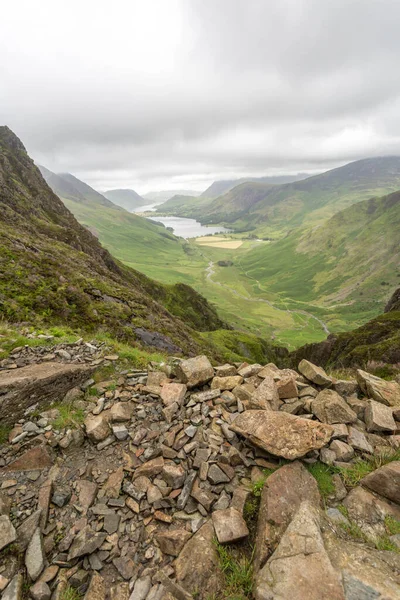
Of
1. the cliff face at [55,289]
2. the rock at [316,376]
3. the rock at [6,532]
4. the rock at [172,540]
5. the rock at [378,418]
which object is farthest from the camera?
the cliff face at [55,289]

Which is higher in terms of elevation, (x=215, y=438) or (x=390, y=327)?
(x=215, y=438)

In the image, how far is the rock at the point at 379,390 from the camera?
11.4 metres

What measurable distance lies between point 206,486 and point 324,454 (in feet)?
12.5

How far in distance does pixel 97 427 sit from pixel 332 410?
8600 mm

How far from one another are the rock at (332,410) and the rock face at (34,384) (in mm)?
9600

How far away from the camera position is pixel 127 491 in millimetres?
7707

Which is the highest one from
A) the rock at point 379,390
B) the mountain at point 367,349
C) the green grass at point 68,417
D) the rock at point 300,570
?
the green grass at point 68,417

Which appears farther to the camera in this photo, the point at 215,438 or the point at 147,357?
the point at 147,357

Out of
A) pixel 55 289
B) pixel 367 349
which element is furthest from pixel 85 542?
pixel 367 349

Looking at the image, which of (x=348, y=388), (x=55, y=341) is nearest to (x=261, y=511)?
(x=348, y=388)

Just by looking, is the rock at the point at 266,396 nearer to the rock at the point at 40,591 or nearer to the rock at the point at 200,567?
the rock at the point at 200,567

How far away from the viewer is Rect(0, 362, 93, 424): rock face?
8867mm

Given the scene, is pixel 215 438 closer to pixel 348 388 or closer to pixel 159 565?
pixel 159 565

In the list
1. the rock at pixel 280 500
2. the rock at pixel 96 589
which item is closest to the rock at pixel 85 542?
the rock at pixel 96 589
